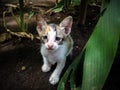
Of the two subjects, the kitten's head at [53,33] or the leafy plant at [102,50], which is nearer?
the leafy plant at [102,50]

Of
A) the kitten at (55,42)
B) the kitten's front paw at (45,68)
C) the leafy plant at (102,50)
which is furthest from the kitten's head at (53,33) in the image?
the leafy plant at (102,50)

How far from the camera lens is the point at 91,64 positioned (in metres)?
1.20

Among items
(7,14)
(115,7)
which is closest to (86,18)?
(7,14)

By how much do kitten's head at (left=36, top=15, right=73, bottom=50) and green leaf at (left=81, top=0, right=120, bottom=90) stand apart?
0.42 m

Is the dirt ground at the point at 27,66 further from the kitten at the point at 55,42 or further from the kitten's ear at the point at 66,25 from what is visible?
the kitten's ear at the point at 66,25

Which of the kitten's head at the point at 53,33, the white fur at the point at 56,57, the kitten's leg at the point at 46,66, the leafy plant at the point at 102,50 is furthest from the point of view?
the kitten's leg at the point at 46,66

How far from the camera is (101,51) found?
119cm

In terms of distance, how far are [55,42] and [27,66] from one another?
1.58 feet

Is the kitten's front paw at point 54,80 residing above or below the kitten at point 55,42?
below

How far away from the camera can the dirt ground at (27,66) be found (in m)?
1.84

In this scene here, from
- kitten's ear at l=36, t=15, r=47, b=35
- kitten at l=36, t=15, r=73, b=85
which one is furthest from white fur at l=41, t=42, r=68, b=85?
kitten's ear at l=36, t=15, r=47, b=35

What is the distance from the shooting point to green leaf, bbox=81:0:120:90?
3.86 feet

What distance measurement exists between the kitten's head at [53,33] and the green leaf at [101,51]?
42 cm

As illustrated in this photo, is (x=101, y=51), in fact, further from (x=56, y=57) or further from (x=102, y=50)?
(x=56, y=57)
